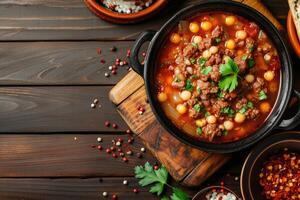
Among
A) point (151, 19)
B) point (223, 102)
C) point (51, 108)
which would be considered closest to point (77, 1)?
point (151, 19)

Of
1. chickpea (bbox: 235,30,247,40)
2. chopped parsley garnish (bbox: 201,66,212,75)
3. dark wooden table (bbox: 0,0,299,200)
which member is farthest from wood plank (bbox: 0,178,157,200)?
chickpea (bbox: 235,30,247,40)

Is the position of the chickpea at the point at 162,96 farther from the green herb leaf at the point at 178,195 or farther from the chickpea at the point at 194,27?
the green herb leaf at the point at 178,195

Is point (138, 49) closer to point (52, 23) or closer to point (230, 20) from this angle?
point (230, 20)

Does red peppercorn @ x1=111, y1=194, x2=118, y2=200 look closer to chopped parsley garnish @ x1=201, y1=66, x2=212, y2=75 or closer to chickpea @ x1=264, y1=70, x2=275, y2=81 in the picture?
chopped parsley garnish @ x1=201, y1=66, x2=212, y2=75

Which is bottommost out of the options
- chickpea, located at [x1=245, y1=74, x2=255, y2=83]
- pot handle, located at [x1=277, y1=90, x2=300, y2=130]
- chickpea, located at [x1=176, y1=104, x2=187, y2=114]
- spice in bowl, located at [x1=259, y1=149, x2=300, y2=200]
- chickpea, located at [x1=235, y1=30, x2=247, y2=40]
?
spice in bowl, located at [x1=259, y1=149, x2=300, y2=200]

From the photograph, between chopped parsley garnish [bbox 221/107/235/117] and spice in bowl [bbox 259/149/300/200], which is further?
spice in bowl [bbox 259/149/300/200]

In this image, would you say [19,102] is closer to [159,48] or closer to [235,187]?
[159,48]
